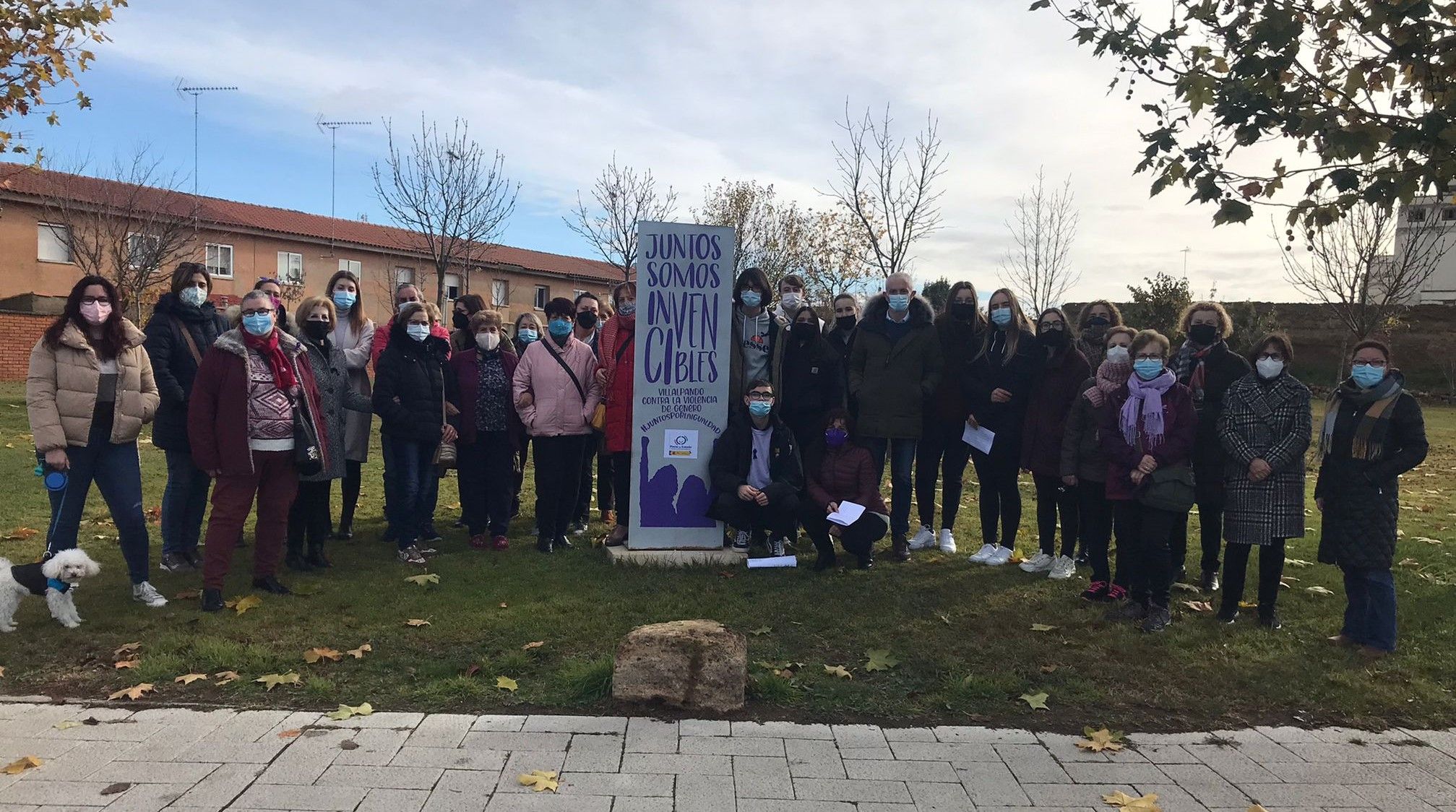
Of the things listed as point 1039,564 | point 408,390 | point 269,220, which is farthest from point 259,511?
point 269,220

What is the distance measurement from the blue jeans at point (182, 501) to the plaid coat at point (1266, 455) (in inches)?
274

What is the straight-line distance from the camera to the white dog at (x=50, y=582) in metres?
5.22

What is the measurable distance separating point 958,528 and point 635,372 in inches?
147

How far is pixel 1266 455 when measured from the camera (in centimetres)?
571

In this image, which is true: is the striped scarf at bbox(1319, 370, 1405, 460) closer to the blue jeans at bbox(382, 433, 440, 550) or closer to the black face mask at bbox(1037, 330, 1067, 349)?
the black face mask at bbox(1037, 330, 1067, 349)

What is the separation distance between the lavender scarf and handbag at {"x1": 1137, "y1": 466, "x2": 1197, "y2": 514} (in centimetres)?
20

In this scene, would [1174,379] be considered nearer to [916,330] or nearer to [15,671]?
[916,330]

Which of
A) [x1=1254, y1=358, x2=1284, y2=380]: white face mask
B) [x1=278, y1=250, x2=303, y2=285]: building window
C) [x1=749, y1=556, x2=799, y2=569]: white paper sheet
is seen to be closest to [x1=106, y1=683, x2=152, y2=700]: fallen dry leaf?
[x1=749, y1=556, x2=799, y2=569]: white paper sheet

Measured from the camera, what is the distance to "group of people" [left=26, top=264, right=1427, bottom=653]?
5539 mm

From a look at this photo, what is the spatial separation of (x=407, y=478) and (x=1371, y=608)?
6.49m

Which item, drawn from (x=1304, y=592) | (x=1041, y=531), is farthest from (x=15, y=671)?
(x=1304, y=592)

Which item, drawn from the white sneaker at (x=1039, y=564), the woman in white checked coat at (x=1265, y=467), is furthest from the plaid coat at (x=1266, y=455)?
the white sneaker at (x=1039, y=564)

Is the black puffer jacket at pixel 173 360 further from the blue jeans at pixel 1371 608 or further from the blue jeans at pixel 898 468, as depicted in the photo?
the blue jeans at pixel 1371 608

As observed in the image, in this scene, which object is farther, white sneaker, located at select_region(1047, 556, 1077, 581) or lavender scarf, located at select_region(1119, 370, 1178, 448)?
white sneaker, located at select_region(1047, 556, 1077, 581)
